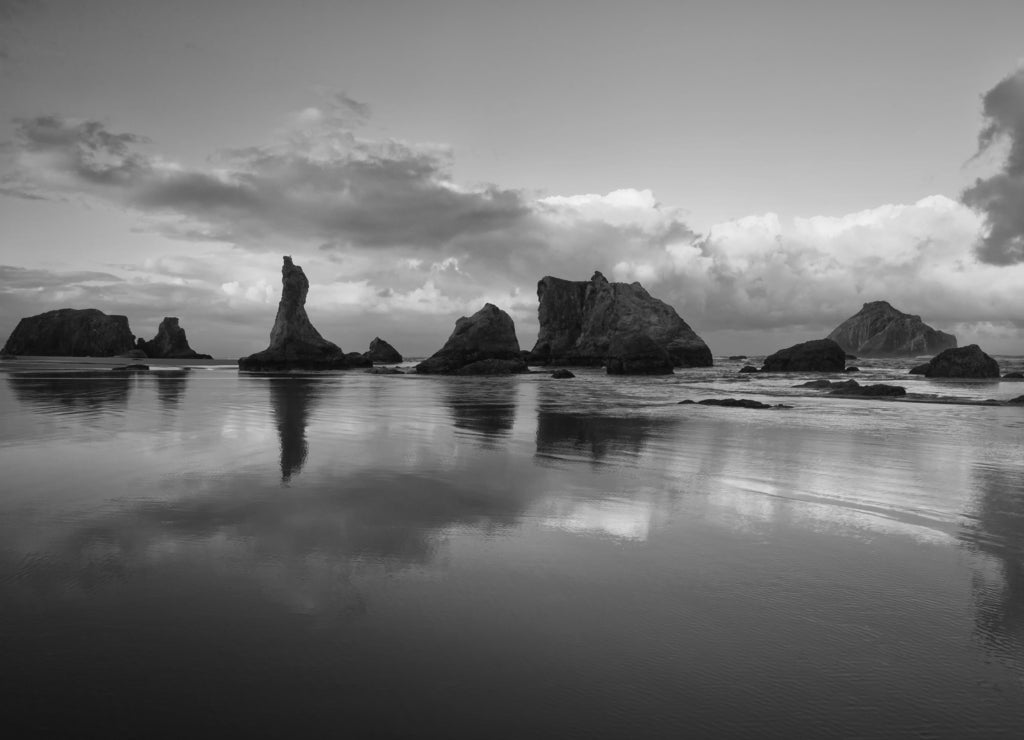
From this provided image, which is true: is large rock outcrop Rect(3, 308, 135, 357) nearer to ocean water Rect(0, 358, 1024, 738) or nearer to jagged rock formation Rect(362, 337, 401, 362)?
jagged rock formation Rect(362, 337, 401, 362)

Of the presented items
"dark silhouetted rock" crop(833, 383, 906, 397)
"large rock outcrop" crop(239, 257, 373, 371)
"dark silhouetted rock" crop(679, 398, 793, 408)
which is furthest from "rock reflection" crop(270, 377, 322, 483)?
"large rock outcrop" crop(239, 257, 373, 371)

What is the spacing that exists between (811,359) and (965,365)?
18.5 meters

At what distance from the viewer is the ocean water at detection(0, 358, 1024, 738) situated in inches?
122

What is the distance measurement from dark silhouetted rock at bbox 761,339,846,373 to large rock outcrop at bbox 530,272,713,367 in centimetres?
1619

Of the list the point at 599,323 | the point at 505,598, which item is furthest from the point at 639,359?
the point at 505,598

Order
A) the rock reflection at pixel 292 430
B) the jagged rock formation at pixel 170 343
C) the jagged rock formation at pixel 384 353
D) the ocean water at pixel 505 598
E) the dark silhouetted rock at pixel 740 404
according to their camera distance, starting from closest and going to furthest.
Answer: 1. the ocean water at pixel 505 598
2. the rock reflection at pixel 292 430
3. the dark silhouetted rock at pixel 740 404
4. the jagged rock formation at pixel 384 353
5. the jagged rock formation at pixel 170 343

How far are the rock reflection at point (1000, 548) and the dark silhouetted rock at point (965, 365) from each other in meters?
51.3

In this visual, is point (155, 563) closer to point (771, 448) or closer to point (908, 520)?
point (908, 520)

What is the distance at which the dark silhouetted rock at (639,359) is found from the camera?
211ft

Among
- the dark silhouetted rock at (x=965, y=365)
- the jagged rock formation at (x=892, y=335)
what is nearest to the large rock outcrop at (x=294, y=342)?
the dark silhouetted rock at (x=965, y=365)

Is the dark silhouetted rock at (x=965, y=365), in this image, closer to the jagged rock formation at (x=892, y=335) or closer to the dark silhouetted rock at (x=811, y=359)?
the dark silhouetted rock at (x=811, y=359)

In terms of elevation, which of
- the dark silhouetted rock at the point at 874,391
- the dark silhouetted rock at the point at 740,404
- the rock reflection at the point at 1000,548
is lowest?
the rock reflection at the point at 1000,548

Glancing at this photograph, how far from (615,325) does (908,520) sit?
300 ft

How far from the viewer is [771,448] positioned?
502 inches
